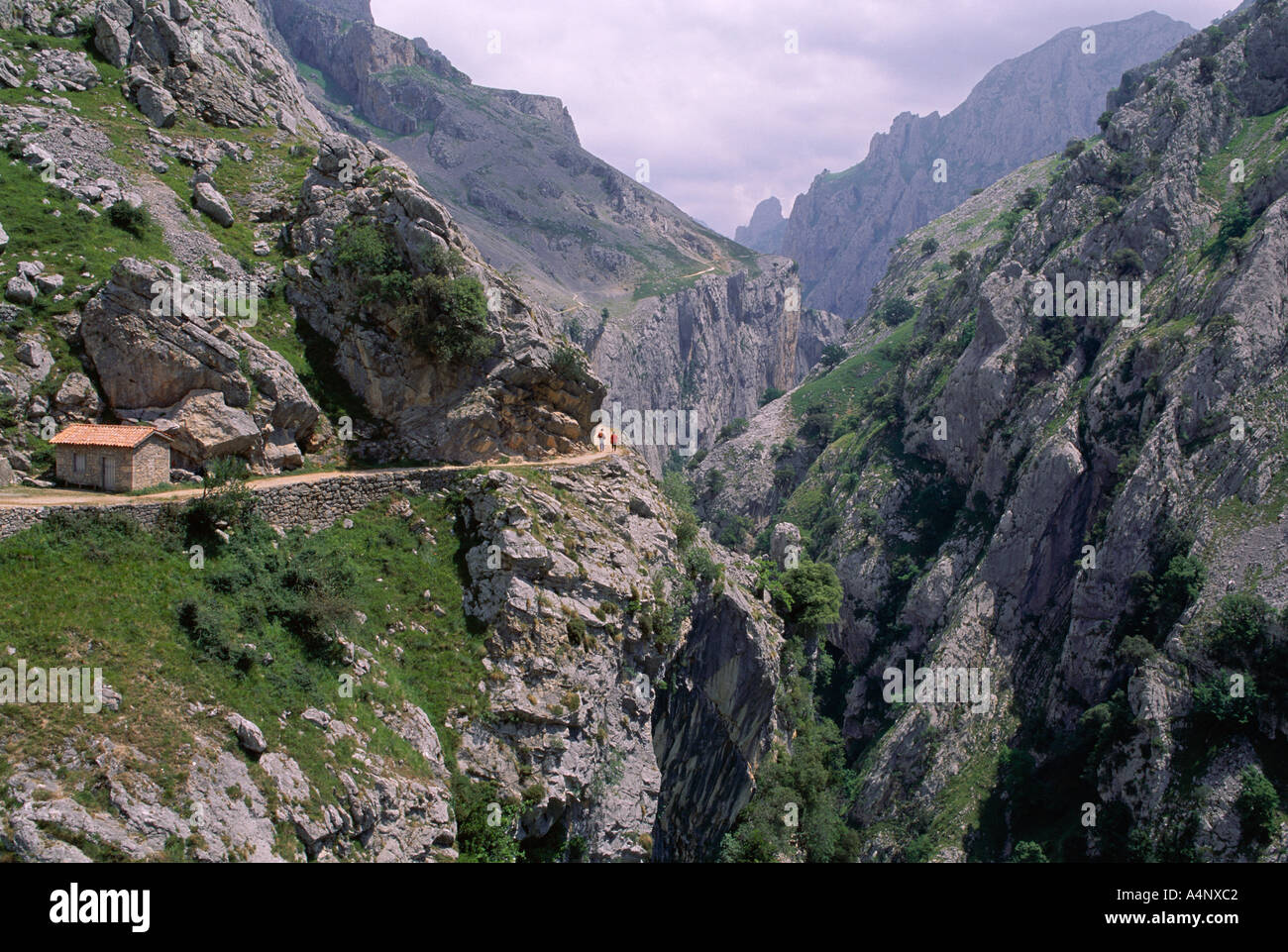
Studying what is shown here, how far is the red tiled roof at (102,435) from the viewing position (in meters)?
27.7

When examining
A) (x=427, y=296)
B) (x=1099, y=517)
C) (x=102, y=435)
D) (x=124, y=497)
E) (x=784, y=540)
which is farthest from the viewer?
(x=784, y=540)

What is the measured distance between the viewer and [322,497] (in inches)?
1240

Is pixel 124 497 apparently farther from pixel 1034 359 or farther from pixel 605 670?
pixel 1034 359

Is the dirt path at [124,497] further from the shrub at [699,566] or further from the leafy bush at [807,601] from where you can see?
the leafy bush at [807,601]

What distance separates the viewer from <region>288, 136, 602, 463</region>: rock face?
127 feet

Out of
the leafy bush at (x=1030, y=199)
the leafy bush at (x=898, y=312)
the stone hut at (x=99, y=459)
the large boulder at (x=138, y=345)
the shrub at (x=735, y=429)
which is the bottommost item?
the stone hut at (x=99, y=459)

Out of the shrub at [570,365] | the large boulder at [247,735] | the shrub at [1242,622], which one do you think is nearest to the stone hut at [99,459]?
the large boulder at [247,735]

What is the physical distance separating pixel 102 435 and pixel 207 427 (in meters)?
3.94

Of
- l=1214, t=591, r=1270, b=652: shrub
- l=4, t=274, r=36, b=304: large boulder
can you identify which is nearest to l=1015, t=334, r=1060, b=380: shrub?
l=1214, t=591, r=1270, b=652: shrub

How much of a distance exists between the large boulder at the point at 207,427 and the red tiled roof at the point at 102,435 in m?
1.94

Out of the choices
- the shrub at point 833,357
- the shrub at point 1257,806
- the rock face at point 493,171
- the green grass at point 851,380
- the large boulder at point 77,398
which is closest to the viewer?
A: the large boulder at point 77,398

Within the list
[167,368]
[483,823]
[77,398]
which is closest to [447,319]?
[167,368]

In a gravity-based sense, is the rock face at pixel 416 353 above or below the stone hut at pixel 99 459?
above

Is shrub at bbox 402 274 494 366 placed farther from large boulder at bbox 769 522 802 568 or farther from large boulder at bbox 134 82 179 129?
large boulder at bbox 769 522 802 568
